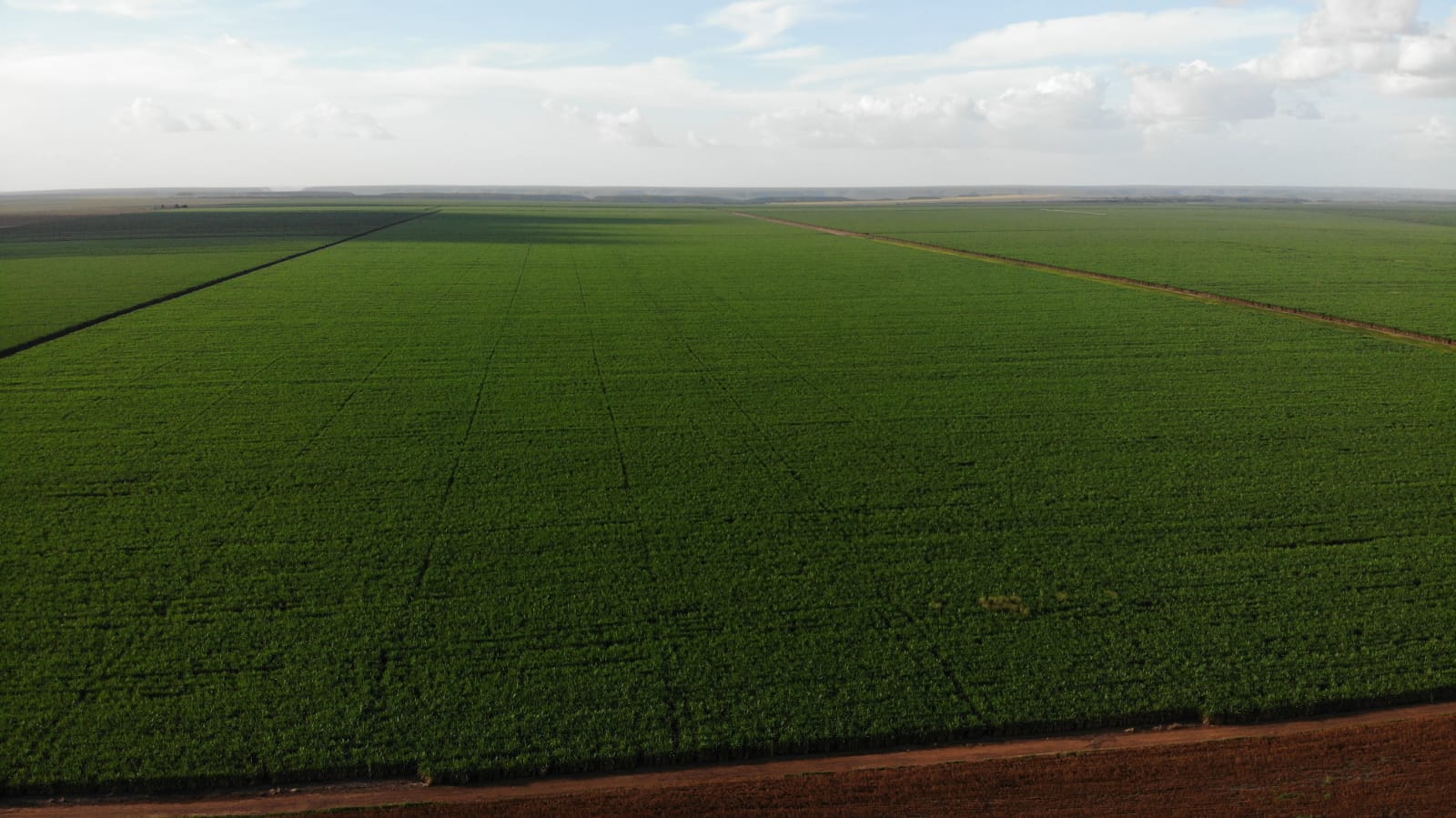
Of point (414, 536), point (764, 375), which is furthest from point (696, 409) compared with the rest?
point (414, 536)

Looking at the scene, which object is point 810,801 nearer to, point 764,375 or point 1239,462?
point 1239,462

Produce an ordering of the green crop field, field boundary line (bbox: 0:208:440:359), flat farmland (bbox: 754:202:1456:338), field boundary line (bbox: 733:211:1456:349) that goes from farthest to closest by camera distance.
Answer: flat farmland (bbox: 754:202:1456:338) < field boundary line (bbox: 733:211:1456:349) < field boundary line (bbox: 0:208:440:359) < the green crop field

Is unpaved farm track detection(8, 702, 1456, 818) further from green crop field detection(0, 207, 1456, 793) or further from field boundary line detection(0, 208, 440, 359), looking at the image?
field boundary line detection(0, 208, 440, 359)

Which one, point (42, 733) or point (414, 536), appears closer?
point (42, 733)

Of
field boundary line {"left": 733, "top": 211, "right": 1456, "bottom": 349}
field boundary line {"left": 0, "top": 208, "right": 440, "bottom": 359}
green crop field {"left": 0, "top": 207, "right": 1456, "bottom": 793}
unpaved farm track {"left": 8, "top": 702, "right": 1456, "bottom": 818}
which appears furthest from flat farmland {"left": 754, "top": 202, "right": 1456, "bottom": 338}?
field boundary line {"left": 0, "top": 208, "right": 440, "bottom": 359}

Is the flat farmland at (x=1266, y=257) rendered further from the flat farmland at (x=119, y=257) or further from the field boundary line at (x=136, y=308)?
the flat farmland at (x=119, y=257)

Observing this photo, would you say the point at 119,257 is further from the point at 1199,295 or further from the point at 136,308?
the point at 1199,295

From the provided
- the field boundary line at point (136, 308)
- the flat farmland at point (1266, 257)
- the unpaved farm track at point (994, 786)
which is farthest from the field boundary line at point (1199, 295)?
the field boundary line at point (136, 308)
